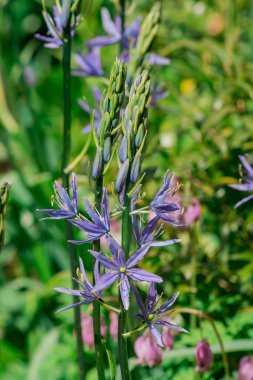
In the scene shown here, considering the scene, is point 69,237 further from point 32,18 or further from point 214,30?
point 32,18

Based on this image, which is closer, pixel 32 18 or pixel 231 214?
pixel 231 214

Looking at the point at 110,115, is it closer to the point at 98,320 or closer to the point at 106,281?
the point at 106,281

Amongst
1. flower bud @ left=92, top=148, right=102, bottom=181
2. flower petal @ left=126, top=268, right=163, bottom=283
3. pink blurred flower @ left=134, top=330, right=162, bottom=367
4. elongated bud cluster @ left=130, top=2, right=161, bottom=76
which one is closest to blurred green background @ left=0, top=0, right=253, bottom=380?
pink blurred flower @ left=134, top=330, right=162, bottom=367

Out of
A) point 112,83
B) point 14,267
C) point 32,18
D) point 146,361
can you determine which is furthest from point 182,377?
point 32,18

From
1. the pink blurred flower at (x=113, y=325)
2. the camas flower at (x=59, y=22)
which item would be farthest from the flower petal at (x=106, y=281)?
the pink blurred flower at (x=113, y=325)

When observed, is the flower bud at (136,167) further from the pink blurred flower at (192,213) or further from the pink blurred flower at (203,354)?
the pink blurred flower at (192,213)

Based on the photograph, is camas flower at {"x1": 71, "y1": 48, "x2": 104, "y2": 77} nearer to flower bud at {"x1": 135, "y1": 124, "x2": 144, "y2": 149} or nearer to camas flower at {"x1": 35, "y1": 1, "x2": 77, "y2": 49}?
camas flower at {"x1": 35, "y1": 1, "x2": 77, "y2": 49}
